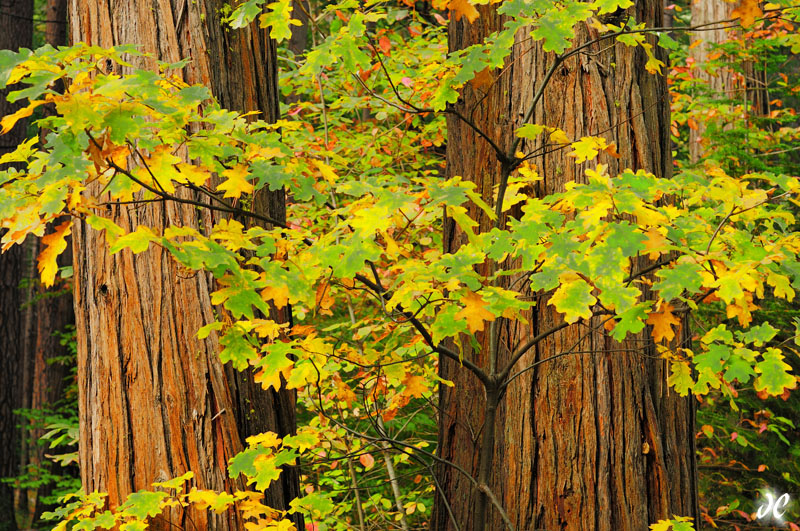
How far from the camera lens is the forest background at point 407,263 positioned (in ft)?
5.13

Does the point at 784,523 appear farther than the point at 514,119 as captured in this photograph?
Yes

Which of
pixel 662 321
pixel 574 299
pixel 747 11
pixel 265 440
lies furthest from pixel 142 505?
pixel 747 11

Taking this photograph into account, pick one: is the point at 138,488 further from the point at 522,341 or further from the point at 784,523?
the point at 784,523

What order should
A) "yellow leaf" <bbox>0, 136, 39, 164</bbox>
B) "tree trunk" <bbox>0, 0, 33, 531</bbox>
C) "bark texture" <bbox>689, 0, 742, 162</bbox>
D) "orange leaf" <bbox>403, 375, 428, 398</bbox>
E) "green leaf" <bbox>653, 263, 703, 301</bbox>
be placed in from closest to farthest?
"green leaf" <bbox>653, 263, 703, 301</bbox>
"yellow leaf" <bbox>0, 136, 39, 164</bbox>
"orange leaf" <bbox>403, 375, 428, 398</bbox>
"bark texture" <bbox>689, 0, 742, 162</bbox>
"tree trunk" <bbox>0, 0, 33, 531</bbox>

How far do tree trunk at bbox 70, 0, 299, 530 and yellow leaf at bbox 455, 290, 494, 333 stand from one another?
1.06m

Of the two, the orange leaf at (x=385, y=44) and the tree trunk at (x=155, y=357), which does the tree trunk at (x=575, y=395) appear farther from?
the orange leaf at (x=385, y=44)

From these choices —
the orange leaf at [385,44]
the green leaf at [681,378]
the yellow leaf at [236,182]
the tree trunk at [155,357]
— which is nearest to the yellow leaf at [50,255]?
the yellow leaf at [236,182]

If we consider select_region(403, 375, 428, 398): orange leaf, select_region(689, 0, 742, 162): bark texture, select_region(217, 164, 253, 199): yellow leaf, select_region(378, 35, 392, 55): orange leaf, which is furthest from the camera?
select_region(689, 0, 742, 162): bark texture

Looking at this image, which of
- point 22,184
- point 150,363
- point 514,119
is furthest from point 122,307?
point 514,119

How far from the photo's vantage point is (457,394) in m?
2.82

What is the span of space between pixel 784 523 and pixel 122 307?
5465 millimetres

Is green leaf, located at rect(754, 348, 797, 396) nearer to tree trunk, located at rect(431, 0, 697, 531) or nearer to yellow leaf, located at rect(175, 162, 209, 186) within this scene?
tree trunk, located at rect(431, 0, 697, 531)

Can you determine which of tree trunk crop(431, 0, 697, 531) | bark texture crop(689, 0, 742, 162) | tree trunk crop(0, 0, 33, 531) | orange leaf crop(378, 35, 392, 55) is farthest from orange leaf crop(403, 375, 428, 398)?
tree trunk crop(0, 0, 33, 531)

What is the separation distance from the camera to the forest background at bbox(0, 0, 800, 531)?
1562 mm
